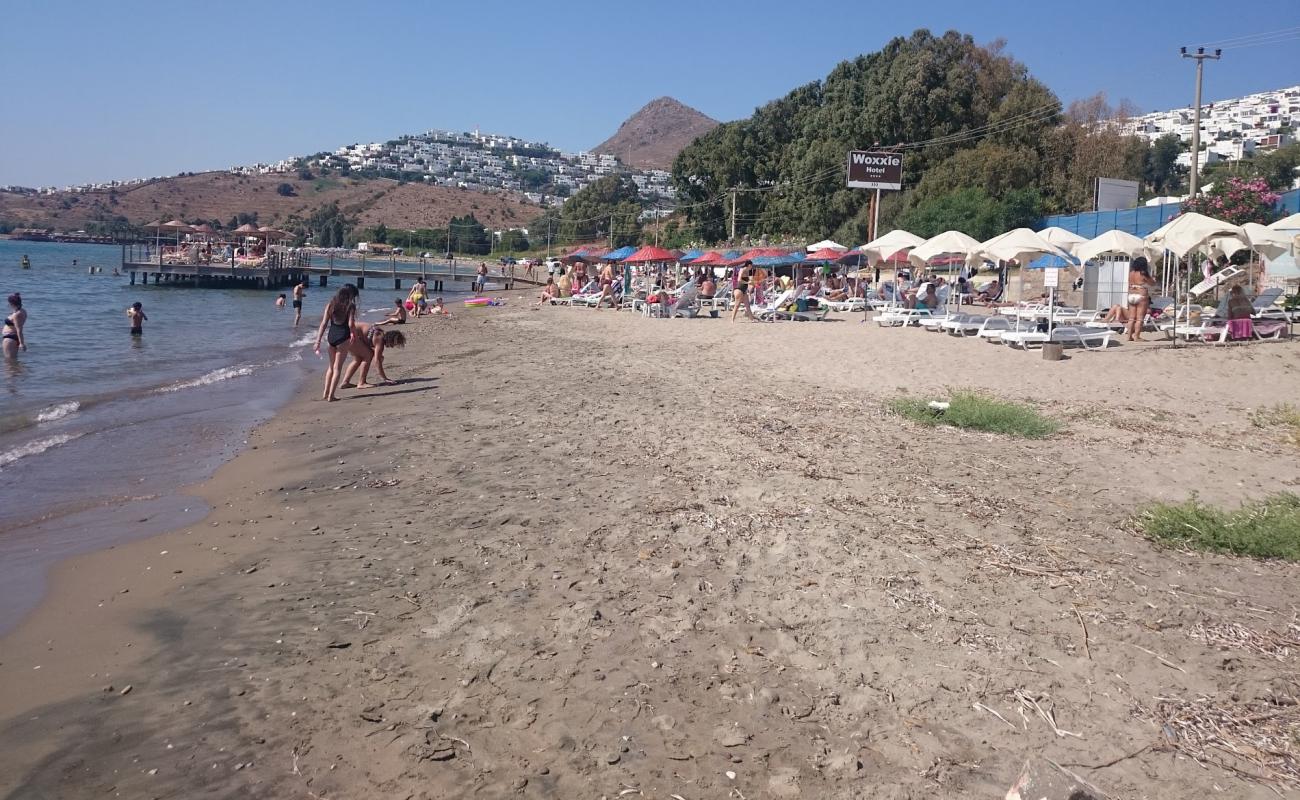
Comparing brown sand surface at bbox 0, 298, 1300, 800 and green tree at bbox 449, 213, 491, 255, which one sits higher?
green tree at bbox 449, 213, 491, 255

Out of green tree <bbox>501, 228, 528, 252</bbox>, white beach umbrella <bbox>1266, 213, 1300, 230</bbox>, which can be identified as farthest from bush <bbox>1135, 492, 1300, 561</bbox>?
green tree <bbox>501, 228, 528, 252</bbox>

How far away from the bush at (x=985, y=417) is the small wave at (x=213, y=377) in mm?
10425

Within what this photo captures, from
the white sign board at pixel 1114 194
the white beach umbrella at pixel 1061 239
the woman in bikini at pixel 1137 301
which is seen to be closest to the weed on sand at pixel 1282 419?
the woman in bikini at pixel 1137 301

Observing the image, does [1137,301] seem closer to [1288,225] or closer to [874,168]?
[1288,225]

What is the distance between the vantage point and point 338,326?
10.2m

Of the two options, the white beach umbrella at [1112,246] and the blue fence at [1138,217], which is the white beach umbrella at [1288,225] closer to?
the white beach umbrella at [1112,246]

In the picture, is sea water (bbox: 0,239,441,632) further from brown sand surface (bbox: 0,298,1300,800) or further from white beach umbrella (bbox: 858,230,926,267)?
white beach umbrella (bbox: 858,230,926,267)

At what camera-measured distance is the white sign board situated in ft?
100

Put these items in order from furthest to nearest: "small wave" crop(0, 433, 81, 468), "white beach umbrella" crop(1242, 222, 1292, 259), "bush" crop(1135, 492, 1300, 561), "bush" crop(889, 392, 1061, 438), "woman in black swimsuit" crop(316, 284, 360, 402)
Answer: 1. "white beach umbrella" crop(1242, 222, 1292, 259)
2. "woman in black swimsuit" crop(316, 284, 360, 402)
3. "small wave" crop(0, 433, 81, 468)
4. "bush" crop(889, 392, 1061, 438)
5. "bush" crop(1135, 492, 1300, 561)

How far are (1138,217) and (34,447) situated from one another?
27.4 meters

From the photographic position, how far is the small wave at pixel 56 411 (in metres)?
10.5

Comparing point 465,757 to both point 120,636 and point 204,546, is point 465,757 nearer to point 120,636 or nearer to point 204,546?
point 120,636

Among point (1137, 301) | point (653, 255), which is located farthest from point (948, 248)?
point (653, 255)

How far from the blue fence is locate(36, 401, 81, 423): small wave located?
24.5 meters
